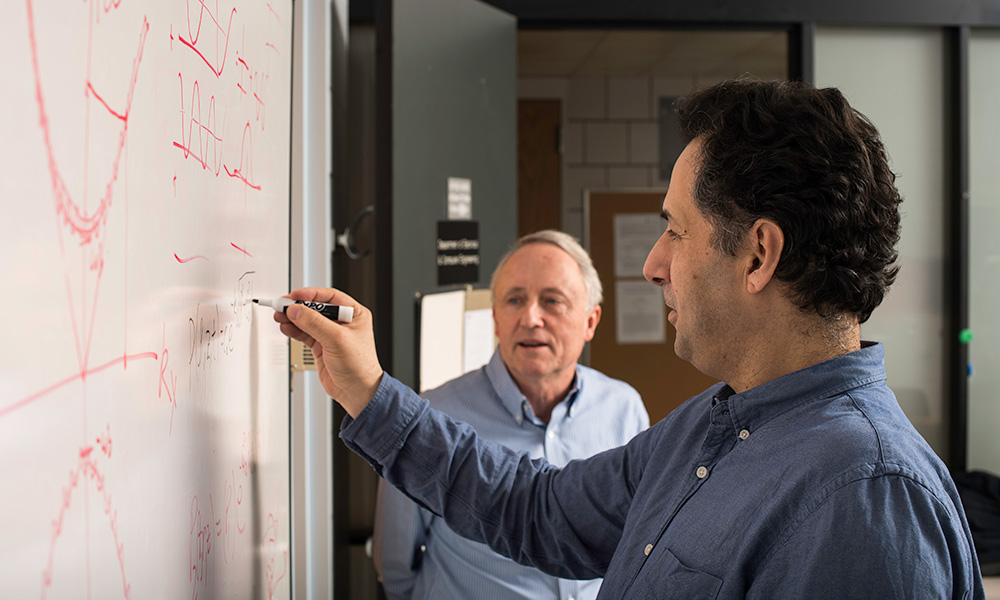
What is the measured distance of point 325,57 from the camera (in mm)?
1337

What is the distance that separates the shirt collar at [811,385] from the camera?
692 millimetres

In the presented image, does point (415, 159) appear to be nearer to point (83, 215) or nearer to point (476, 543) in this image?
point (476, 543)

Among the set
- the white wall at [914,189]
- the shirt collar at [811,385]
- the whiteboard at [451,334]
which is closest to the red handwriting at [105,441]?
the shirt collar at [811,385]

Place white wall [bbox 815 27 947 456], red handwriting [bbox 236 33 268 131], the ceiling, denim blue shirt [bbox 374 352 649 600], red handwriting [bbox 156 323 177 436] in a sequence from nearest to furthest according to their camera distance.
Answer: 1. red handwriting [bbox 156 323 177 436]
2. red handwriting [bbox 236 33 268 131]
3. denim blue shirt [bbox 374 352 649 600]
4. white wall [bbox 815 27 947 456]
5. the ceiling

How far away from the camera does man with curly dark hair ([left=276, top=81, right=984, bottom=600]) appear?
1.92 ft

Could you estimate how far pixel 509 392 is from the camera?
1.49 m

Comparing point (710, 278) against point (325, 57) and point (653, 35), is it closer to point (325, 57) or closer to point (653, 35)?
point (325, 57)

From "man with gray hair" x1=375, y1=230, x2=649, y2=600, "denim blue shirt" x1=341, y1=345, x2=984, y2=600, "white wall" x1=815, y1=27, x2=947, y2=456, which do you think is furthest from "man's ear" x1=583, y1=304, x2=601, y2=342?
"white wall" x1=815, y1=27, x2=947, y2=456

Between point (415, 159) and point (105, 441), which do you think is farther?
point (415, 159)

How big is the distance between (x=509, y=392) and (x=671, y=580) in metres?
0.81

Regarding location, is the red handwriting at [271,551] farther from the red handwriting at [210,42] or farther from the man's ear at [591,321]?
the man's ear at [591,321]

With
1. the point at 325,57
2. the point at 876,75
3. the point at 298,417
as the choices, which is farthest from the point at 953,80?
the point at 298,417

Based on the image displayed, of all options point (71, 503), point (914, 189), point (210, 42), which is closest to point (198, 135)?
point (210, 42)

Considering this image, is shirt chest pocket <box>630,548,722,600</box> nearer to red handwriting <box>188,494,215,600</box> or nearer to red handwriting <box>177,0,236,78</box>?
red handwriting <box>188,494,215,600</box>
